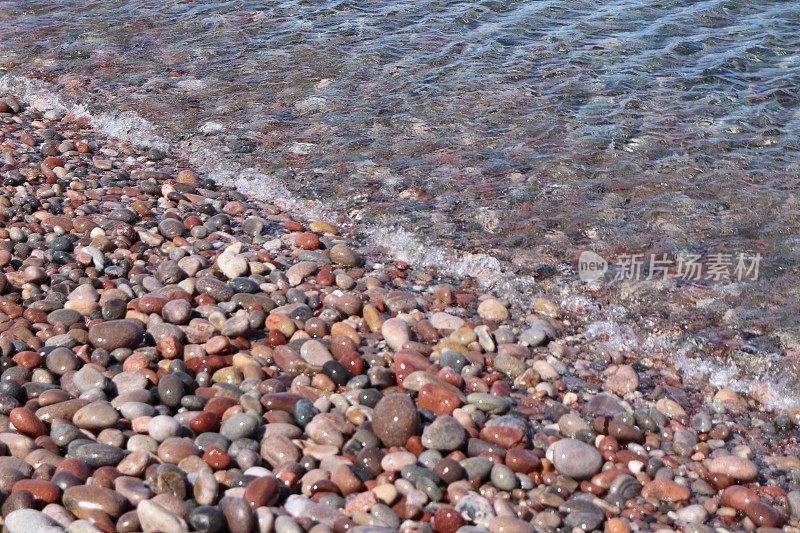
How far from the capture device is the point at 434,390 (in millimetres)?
4879

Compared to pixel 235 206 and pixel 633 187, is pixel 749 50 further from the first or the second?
pixel 235 206

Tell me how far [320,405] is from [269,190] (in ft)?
11.7

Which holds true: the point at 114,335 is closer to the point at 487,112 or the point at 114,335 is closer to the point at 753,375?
the point at 753,375

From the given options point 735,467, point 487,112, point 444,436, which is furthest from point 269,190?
point 735,467

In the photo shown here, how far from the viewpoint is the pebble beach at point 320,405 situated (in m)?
4.01

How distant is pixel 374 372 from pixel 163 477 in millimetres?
1508

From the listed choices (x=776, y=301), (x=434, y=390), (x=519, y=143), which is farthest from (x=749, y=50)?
(x=434, y=390)

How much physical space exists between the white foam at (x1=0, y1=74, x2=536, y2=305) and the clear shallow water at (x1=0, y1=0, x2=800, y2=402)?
0.03 meters

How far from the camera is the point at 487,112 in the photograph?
Result: 9.09m

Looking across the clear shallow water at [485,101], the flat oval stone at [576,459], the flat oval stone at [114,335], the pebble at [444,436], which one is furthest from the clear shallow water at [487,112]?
the flat oval stone at [114,335]

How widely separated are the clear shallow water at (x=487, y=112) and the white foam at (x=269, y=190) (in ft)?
0.11

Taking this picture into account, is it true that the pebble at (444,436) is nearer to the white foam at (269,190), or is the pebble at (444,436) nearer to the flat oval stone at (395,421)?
the flat oval stone at (395,421)

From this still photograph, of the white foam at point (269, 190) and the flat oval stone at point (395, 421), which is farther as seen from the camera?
the white foam at point (269, 190)

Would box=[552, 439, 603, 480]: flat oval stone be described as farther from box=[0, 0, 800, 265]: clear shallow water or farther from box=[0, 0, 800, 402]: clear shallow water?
box=[0, 0, 800, 265]: clear shallow water
